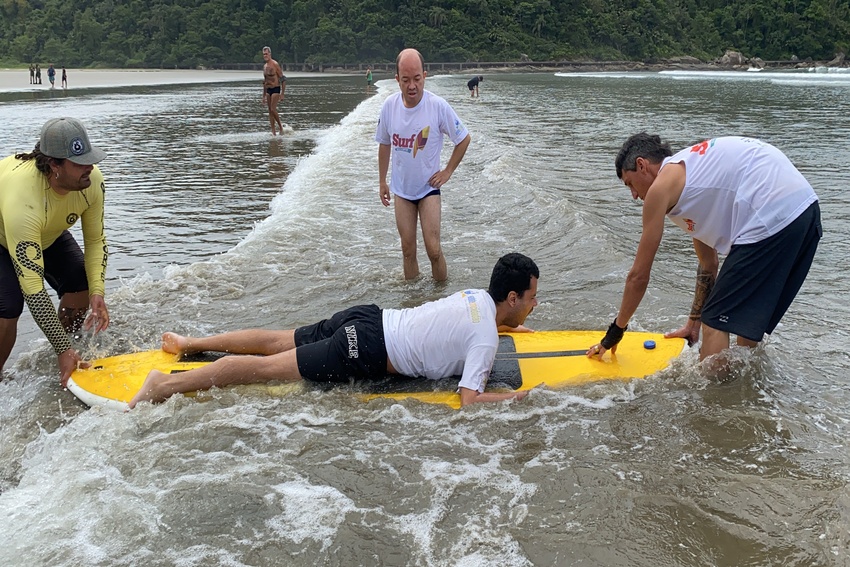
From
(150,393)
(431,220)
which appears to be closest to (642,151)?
(431,220)

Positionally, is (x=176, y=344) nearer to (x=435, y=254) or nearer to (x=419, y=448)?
(x=419, y=448)

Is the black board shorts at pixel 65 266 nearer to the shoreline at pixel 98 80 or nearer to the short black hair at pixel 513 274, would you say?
the short black hair at pixel 513 274

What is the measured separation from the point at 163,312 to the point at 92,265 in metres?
1.43

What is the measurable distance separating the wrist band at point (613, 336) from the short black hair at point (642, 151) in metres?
1.10

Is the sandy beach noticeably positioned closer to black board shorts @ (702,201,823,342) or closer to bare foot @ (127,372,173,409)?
bare foot @ (127,372,173,409)

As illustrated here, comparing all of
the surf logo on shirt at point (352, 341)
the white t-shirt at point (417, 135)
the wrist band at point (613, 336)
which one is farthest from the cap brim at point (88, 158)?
the wrist band at point (613, 336)

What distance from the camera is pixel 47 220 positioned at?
4742 mm

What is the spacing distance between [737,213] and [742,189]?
0.50ft

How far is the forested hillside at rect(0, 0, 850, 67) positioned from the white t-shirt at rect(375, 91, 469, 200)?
105896mm

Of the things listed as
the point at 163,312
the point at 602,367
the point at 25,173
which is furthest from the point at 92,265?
the point at 602,367

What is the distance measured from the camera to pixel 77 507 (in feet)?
11.4

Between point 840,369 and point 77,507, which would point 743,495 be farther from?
point 77,507

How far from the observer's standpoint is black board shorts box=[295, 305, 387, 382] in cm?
468

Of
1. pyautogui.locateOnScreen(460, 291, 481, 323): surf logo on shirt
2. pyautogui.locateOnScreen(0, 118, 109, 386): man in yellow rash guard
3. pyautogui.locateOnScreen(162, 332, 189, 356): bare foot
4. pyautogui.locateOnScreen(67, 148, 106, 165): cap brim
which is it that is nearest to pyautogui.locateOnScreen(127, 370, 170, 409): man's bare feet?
pyautogui.locateOnScreen(162, 332, 189, 356): bare foot
